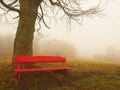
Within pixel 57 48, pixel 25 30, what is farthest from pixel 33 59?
pixel 57 48

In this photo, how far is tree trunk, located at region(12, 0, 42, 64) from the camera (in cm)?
1023

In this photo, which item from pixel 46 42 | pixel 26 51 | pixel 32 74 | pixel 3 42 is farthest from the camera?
pixel 46 42

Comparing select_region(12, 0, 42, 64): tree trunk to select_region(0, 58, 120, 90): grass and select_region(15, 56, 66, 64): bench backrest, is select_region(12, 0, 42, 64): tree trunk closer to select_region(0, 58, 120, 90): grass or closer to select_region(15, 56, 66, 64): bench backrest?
select_region(0, 58, 120, 90): grass

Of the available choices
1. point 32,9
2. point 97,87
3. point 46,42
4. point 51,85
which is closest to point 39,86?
point 51,85

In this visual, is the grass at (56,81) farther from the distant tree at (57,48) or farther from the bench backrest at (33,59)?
the distant tree at (57,48)

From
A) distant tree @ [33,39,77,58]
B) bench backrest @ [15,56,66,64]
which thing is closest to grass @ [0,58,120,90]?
bench backrest @ [15,56,66,64]

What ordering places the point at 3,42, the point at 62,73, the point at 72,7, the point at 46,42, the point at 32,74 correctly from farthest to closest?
the point at 46,42 → the point at 3,42 → the point at 72,7 → the point at 62,73 → the point at 32,74

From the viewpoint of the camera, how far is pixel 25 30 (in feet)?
34.2

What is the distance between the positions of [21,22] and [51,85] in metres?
3.90

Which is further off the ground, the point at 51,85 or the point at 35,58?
the point at 35,58

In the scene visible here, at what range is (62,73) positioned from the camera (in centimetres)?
959

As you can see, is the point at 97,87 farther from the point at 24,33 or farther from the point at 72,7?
the point at 72,7

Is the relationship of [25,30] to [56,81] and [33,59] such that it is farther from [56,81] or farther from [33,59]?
[56,81]

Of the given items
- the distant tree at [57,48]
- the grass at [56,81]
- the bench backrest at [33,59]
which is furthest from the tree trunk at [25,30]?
the distant tree at [57,48]
